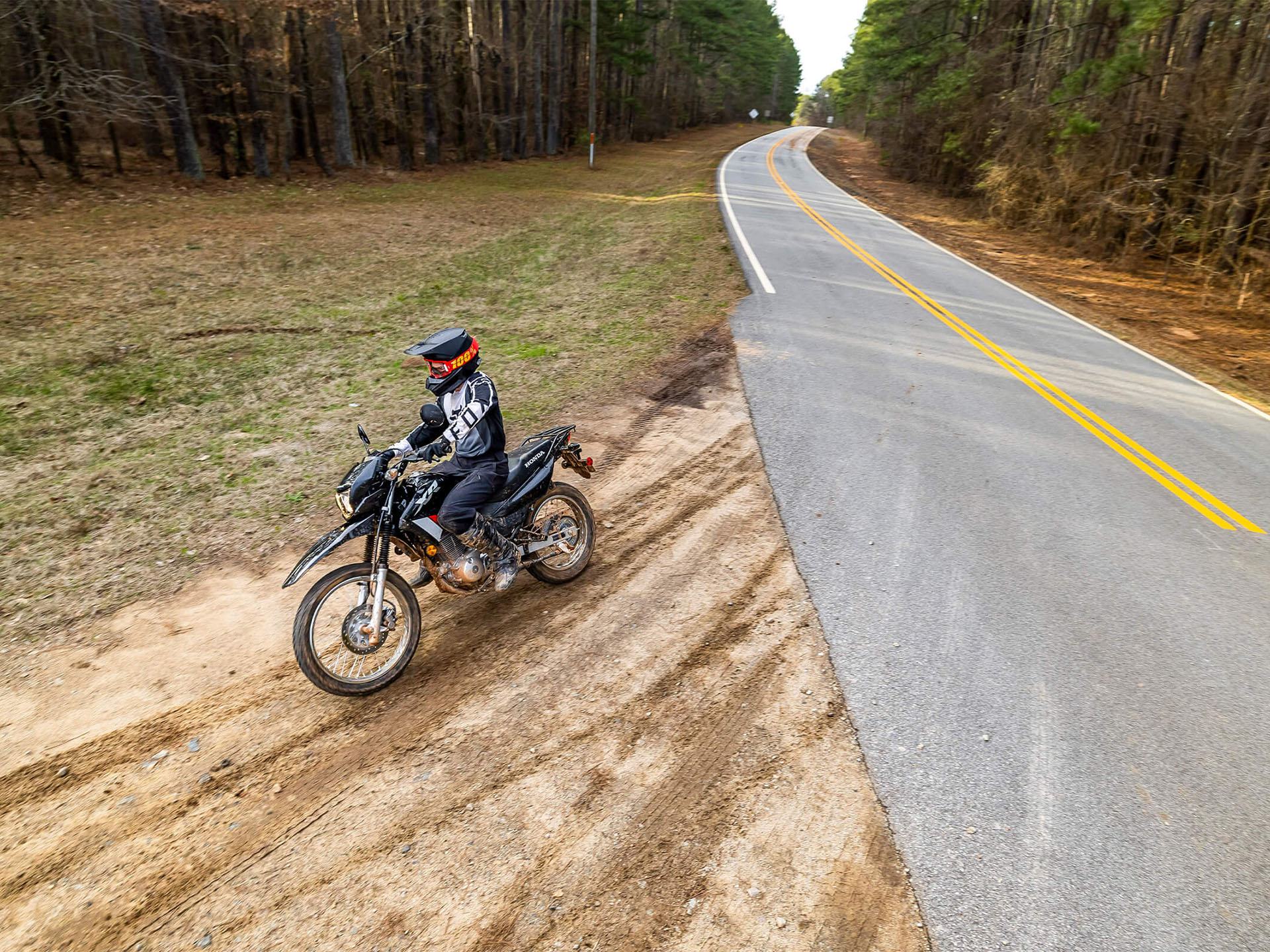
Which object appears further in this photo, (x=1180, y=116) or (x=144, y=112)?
(x=144, y=112)

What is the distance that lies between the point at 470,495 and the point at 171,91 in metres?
21.0

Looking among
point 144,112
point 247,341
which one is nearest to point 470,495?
point 247,341

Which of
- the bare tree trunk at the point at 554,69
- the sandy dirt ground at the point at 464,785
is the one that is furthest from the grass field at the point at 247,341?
the bare tree trunk at the point at 554,69

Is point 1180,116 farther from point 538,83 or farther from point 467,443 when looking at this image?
point 538,83

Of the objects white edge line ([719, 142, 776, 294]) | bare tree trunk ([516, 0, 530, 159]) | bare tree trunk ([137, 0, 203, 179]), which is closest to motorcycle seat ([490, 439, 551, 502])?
white edge line ([719, 142, 776, 294])

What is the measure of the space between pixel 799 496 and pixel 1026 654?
2478mm

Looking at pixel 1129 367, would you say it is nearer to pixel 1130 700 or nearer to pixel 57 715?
pixel 1130 700

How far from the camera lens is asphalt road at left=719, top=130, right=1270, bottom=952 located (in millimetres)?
3428

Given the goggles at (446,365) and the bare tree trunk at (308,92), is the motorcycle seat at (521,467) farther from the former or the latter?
the bare tree trunk at (308,92)

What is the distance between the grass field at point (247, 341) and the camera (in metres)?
6.07

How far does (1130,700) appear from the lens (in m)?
4.50

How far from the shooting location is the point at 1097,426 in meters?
8.63

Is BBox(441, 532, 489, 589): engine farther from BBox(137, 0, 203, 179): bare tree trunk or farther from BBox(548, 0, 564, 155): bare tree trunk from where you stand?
BBox(548, 0, 564, 155): bare tree trunk

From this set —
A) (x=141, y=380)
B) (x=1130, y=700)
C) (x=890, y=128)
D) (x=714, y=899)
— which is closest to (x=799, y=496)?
(x=1130, y=700)
